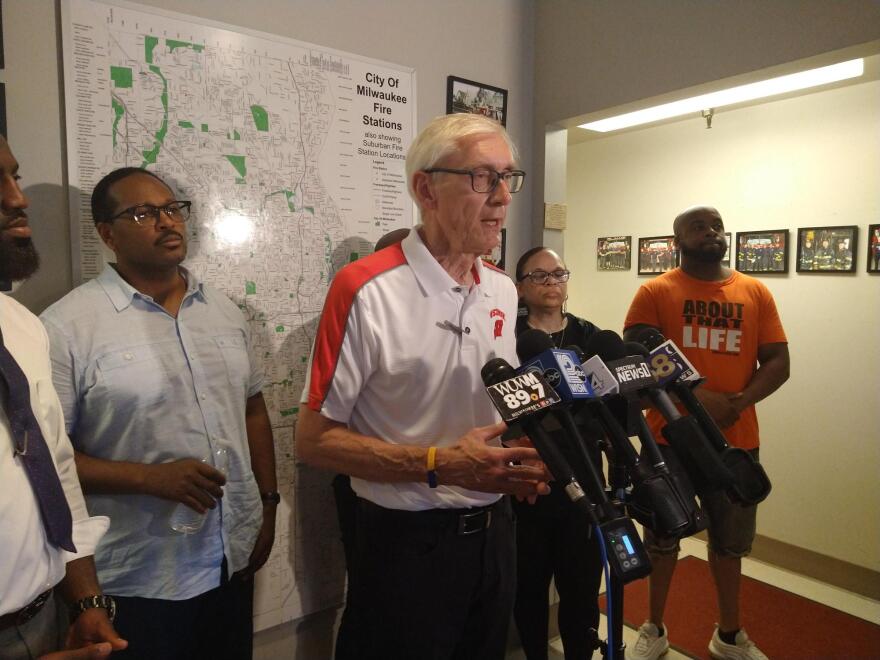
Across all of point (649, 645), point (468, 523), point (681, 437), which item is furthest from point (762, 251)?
point (468, 523)

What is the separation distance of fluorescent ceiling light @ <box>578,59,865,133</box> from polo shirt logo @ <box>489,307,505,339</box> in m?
1.63

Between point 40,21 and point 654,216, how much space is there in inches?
145

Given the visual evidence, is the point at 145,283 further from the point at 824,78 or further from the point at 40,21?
the point at 824,78

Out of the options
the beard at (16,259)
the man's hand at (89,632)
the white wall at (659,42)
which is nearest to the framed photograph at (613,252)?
the white wall at (659,42)

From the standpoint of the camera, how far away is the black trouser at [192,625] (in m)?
1.48

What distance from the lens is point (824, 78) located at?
2.96 meters

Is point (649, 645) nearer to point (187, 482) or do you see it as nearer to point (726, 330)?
point (726, 330)

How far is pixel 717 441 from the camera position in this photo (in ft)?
3.97

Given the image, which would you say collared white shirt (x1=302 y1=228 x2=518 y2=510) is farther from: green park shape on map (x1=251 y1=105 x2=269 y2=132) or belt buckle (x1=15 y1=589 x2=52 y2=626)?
green park shape on map (x1=251 y1=105 x2=269 y2=132)

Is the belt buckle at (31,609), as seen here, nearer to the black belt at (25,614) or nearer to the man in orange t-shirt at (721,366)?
the black belt at (25,614)

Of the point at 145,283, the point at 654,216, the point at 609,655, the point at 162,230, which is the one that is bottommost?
the point at 609,655

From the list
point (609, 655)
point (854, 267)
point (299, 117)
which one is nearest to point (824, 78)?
point (854, 267)

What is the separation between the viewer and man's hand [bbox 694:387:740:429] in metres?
2.34

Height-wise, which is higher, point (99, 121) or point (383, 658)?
point (99, 121)
